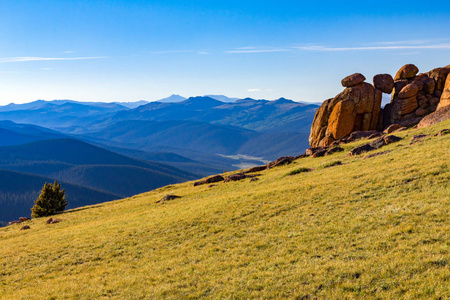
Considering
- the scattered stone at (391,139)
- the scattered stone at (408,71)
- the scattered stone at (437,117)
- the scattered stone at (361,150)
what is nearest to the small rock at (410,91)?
the scattered stone at (408,71)

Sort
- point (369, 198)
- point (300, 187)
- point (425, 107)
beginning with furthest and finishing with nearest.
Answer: point (425, 107) < point (300, 187) < point (369, 198)

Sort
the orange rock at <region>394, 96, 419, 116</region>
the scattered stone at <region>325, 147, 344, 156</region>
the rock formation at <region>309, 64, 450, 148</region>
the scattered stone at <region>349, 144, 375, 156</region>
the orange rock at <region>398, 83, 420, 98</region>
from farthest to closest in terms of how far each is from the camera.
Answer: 1. the orange rock at <region>394, 96, 419, 116</region>
2. the rock formation at <region>309, 64, 450, 148</region>
3. the orange rock at <region>398, 83, 420, 98</region>
4. the scattered stone at <region>325, 147, 344, 156</region>
5. the scattered stone at <region>349, 144, 375, 156</region>

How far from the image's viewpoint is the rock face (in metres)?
66.5

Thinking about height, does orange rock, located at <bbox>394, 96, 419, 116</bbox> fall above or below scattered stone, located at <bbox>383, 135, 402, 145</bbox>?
above

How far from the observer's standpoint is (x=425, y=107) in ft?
208

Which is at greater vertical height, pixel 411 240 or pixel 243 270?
pixel 411 240

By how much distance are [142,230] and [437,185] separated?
24632mm

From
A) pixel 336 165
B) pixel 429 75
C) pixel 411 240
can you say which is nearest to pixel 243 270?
pixel 411 240

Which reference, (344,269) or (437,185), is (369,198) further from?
(344,269)

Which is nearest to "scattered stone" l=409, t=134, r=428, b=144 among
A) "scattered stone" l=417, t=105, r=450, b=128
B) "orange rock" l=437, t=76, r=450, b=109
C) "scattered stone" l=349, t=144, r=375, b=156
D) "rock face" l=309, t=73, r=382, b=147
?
"scattered stone" l=349, t=144, r=375, b=156

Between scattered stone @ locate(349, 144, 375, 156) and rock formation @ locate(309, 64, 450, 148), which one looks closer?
scattered stone @ locate(349, 144, 375, 156)

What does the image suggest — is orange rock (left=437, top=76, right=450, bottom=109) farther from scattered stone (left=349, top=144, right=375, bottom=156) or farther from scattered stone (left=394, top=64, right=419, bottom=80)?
scattered stone (left=349, top=144, right=375, bottom=156)

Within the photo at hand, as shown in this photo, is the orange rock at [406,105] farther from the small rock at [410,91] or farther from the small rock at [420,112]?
the small rock at [420,112]

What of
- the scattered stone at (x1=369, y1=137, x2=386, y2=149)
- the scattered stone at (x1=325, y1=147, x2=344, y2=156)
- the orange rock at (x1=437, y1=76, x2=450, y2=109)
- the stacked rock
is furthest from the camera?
the stacked rock
